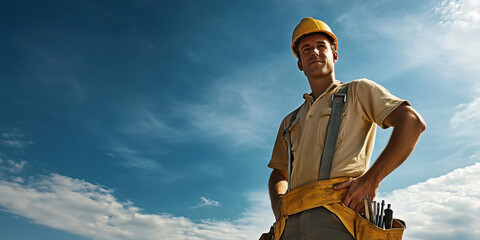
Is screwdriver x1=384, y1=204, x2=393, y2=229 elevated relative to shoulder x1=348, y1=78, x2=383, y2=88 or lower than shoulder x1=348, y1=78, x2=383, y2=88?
lower

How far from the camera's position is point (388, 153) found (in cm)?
340

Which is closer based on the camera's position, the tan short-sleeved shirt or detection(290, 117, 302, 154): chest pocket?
the tan short-sleeved shirt

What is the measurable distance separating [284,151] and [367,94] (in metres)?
1.46

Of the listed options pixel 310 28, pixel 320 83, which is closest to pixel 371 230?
pixel 320 83

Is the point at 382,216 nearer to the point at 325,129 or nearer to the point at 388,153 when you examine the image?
the point at 388,153

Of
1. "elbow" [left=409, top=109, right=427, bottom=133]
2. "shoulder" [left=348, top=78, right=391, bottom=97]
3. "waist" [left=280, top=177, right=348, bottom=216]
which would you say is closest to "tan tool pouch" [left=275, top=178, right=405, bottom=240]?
"waist" [left=280, top=177, right=348, bottom=216]

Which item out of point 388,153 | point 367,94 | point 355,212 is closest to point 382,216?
point 355,212

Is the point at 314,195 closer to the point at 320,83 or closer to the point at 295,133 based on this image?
the point at 295,133

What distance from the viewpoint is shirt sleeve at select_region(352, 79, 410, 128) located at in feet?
11.7

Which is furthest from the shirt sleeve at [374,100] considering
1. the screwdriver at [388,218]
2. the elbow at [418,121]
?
the screwdriver at [388,218]

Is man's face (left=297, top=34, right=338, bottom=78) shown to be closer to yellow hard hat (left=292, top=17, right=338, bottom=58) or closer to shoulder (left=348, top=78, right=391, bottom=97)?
yellow hard hat (left=292, top=17, right=338, bottom=58)

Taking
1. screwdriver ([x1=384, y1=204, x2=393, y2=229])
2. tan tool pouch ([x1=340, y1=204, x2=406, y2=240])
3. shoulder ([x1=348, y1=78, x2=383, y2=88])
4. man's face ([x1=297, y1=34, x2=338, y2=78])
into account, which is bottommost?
tan tool pouch ([x1=340, y1=204, x2=406, y2=240])

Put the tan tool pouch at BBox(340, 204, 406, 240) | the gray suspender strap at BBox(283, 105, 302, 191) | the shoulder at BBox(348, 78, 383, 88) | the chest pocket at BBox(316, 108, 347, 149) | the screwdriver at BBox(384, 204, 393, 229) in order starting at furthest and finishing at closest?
the gray suspender strap at BBox(283, 105, 302, 191) → the shoulder at BBox(348, 78, 383, 88) → the chest pocket at BBox(316, 108, 347, 149) → the screwdriver at BBox(384, 204, 393, 229) → the tan tool pouch at BBox(340, 204, 406, 240)

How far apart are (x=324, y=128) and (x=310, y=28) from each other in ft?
4.45
